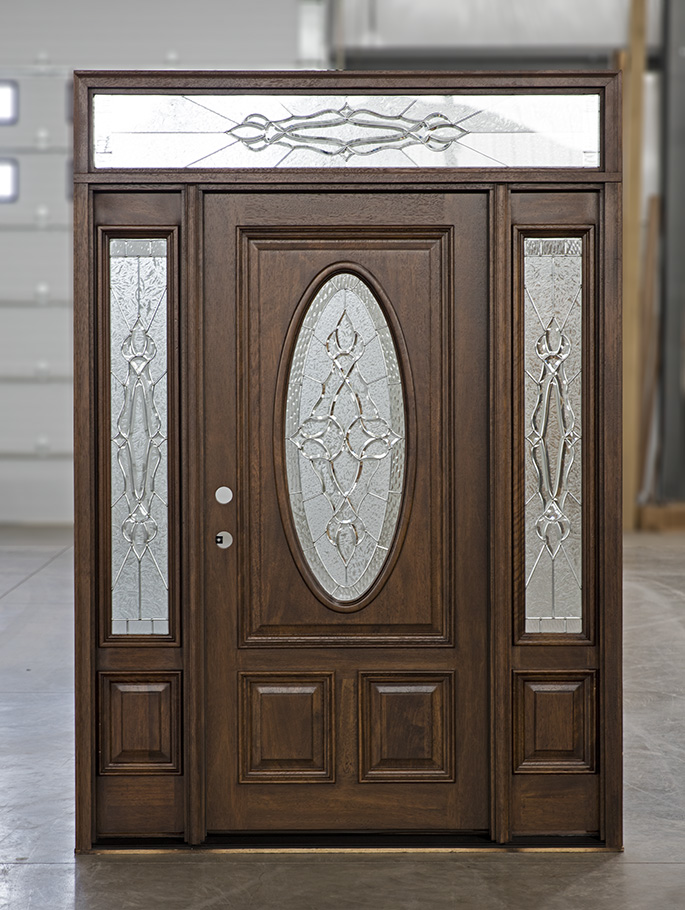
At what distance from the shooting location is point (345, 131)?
316 cm

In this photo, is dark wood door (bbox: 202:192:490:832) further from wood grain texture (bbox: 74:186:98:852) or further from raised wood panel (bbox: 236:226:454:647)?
wood grain texture (bbox: 74:186:98:852)

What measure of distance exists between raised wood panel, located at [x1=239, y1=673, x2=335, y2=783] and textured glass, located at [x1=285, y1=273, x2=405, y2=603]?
30 cm

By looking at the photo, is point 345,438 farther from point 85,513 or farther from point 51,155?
point 51,155

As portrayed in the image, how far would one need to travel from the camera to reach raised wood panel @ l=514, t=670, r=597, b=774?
3283mm

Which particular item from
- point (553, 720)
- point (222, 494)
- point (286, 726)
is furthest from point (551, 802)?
point (222, 494)

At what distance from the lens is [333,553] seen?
10.8 ft

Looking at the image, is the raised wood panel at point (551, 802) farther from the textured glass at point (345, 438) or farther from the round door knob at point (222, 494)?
the round door knob at point (222, 494)

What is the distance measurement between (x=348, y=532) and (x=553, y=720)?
849 mm

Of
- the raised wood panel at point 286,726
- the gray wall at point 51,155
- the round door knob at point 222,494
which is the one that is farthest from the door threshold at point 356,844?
the gray wall at point 51,155

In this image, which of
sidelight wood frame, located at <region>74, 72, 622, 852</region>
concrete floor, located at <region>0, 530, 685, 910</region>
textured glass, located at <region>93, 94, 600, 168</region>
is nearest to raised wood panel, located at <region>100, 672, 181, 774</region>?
sidelight wood frame, located at <region>74, 72, 622, 852</region>

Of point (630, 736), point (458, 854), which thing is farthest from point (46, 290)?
point (458, 854)

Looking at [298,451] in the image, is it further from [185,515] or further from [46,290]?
[46,290]

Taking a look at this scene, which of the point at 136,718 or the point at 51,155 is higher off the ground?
the point at 51,155

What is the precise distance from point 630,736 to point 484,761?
4.87ft
